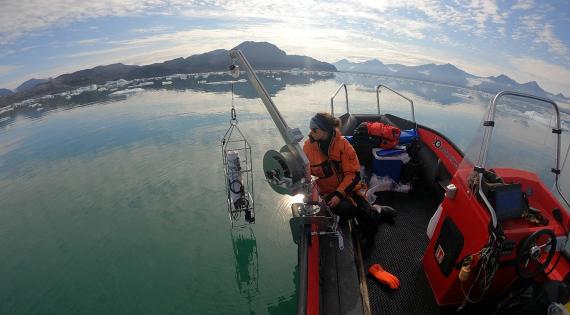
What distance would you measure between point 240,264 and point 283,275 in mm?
765

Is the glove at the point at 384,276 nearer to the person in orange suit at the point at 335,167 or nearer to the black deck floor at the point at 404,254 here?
the black deck floor at the point at 404,254

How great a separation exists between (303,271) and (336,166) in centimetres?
117

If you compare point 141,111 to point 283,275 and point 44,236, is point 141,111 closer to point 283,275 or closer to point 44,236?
point 44,236

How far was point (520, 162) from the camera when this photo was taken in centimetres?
236

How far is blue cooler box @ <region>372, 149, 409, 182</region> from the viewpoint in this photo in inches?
169

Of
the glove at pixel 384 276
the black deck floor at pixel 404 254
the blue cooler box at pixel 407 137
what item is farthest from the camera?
the blue cooler box at pixel 407 137

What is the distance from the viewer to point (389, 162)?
14.1ft

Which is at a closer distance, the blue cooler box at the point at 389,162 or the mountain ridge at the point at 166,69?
the blue cooler box at the point at 389,162

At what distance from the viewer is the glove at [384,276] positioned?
254 centimetres

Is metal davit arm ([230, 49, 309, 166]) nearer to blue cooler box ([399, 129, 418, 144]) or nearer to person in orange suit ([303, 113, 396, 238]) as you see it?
person in orange suit ([303, 113, 396, 238])

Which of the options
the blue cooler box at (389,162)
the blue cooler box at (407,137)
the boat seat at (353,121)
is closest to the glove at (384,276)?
the blue cooler box at (389,162)

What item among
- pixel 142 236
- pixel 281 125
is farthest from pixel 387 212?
pixel 142 236

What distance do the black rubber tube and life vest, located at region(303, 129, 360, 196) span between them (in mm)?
554

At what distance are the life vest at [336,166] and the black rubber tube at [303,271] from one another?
1.82 ft
